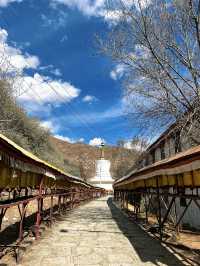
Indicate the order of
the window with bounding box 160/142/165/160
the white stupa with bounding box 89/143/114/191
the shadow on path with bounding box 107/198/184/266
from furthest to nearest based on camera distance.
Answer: the white stupa with bounding box 89/143/114/191
the window with bounding box 160/142/165/160
the shadow on path with bounding box 107/198/184/266

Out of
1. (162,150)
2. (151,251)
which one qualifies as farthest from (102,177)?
(151,251)

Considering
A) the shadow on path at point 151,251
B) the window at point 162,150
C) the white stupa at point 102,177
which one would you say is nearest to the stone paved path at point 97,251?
the shadow on path at point 151,251

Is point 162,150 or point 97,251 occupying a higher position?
point 162,150

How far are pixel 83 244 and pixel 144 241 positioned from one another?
2.03 metres

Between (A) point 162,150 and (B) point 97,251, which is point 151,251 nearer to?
(B) point 97,251

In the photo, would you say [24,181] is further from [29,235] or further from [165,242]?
[165,242]

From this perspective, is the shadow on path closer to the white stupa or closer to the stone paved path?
the stone paved path

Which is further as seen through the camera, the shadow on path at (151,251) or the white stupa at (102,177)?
→ the white stupa at (102,177)

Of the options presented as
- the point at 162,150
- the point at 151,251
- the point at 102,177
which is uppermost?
the point at 102,177

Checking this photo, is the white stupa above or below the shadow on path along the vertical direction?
above

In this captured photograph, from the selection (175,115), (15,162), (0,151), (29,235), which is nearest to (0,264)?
(15,162)

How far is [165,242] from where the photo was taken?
9.57 meters

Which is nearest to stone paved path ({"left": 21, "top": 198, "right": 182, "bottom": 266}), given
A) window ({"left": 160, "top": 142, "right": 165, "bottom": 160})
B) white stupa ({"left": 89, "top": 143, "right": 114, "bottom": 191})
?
window ({"left": 160, "top": 142, "right": 165, "bottom": 160})

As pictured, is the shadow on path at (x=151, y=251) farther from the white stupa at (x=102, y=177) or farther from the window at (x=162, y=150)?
the white stupa at (x=102, y=177)
